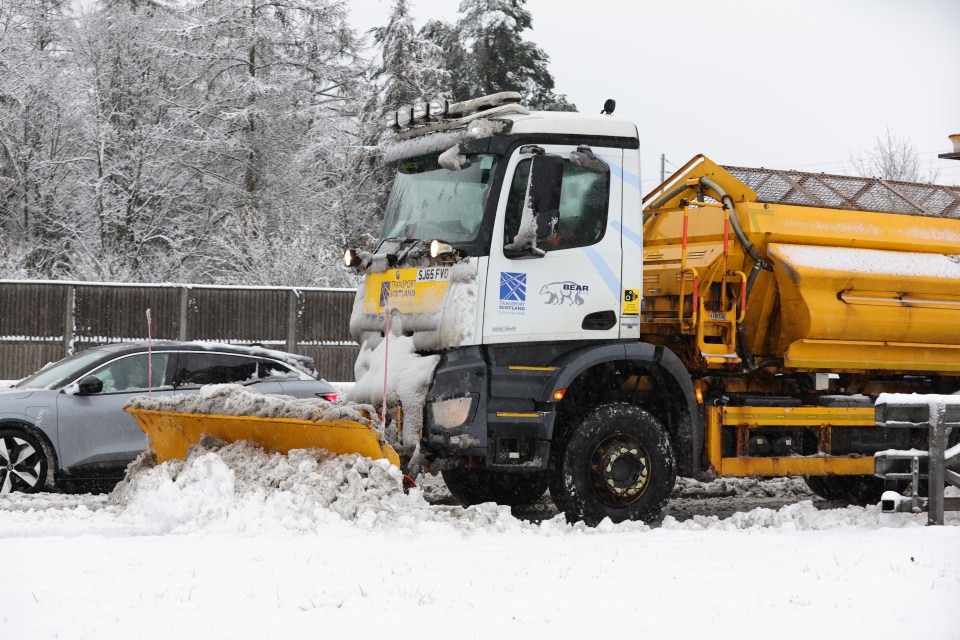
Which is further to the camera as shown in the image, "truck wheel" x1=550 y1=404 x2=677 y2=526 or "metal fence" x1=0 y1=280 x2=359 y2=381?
"metal fence" x1=0 y1=280 x2=359 y2=381

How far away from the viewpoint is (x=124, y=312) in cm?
2394

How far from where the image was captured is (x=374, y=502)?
8109 millimetres

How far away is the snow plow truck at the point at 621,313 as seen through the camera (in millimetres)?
8758

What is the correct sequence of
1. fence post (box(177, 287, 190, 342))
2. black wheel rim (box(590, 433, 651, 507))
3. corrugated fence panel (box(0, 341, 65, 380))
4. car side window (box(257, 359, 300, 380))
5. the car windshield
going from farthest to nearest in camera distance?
fence post (box(177, 287, 190, 342))
corrugated fence panel (box(0, 341, 65, 380))
car side window (box(257, 359, 300, 380))
the car windshield
black wheel rim (box(590, 433, 651, 507))

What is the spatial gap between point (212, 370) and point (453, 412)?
166 inches

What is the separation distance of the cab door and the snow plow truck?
0.7 inches

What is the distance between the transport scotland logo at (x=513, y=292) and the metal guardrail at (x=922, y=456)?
112 inches

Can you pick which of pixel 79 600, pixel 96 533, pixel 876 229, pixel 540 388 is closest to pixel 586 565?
pixel 540 388

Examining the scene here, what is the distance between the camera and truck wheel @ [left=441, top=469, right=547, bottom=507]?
1084 centimetres

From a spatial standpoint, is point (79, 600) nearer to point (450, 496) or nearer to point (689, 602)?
point (689, 602)

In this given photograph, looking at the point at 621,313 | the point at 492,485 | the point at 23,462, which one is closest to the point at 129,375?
the point at 23,462

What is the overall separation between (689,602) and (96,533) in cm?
437

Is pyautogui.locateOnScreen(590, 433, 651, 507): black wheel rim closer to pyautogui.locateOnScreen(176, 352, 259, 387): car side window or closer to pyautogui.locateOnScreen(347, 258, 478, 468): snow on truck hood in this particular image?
pyautogui.locateOnScreen(347, 258, 478, 468): snow on truck hood

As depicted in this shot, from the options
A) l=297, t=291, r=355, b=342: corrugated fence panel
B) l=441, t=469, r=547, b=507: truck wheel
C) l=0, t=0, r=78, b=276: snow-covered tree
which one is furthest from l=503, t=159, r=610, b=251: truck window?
l=0, t=0, r=78, b=276: snow-covered tree
